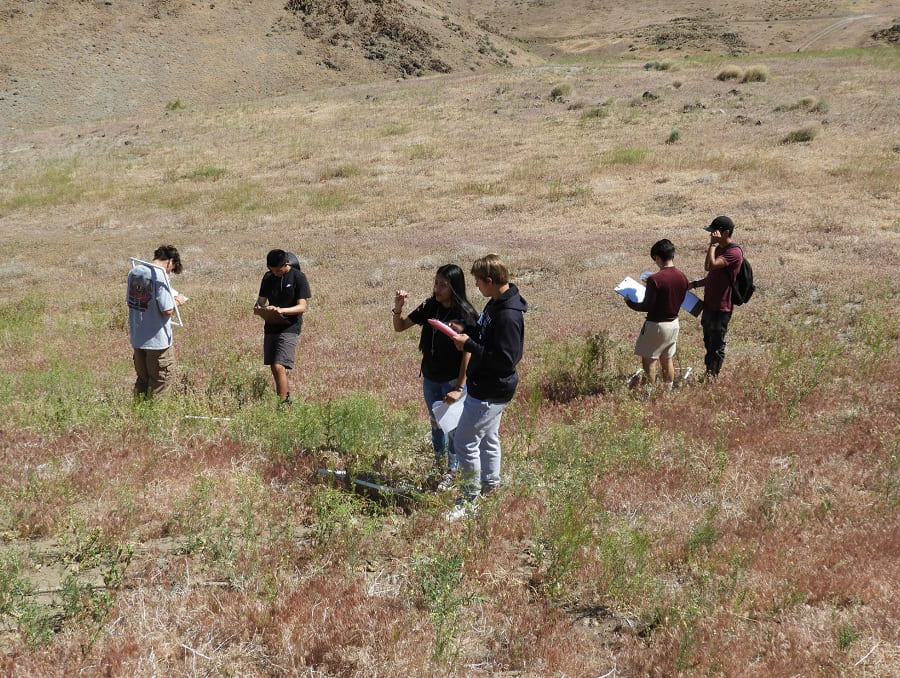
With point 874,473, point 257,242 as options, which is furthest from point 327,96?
point 874,473

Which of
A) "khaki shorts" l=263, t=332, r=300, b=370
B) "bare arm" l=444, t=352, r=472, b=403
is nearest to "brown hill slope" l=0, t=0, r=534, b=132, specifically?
"khaki shorts" l=263, t=332, r=300, b=370

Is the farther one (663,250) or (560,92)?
(560,92)

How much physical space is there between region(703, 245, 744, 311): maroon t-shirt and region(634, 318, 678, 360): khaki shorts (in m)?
0.57

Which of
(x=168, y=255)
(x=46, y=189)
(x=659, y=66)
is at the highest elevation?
(x=659, y=66)

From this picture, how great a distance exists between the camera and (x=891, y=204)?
16406 millimetres

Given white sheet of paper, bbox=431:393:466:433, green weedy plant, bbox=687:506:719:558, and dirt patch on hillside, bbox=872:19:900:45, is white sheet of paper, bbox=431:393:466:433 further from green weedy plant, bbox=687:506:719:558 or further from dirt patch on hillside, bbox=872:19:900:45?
dirt patch on hillside, bbox=872:19:900:45

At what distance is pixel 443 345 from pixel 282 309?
7.87 feet

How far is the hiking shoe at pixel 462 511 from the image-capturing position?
15.3 feet

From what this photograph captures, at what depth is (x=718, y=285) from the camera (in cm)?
726

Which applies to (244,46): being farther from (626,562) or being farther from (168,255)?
(626,562)

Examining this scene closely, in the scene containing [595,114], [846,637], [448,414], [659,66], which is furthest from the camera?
[659,66]

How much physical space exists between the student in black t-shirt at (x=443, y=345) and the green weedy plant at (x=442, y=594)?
101 cm

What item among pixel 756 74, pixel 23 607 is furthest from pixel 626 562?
pixel 756 74

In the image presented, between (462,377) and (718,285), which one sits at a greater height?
(718,285)
